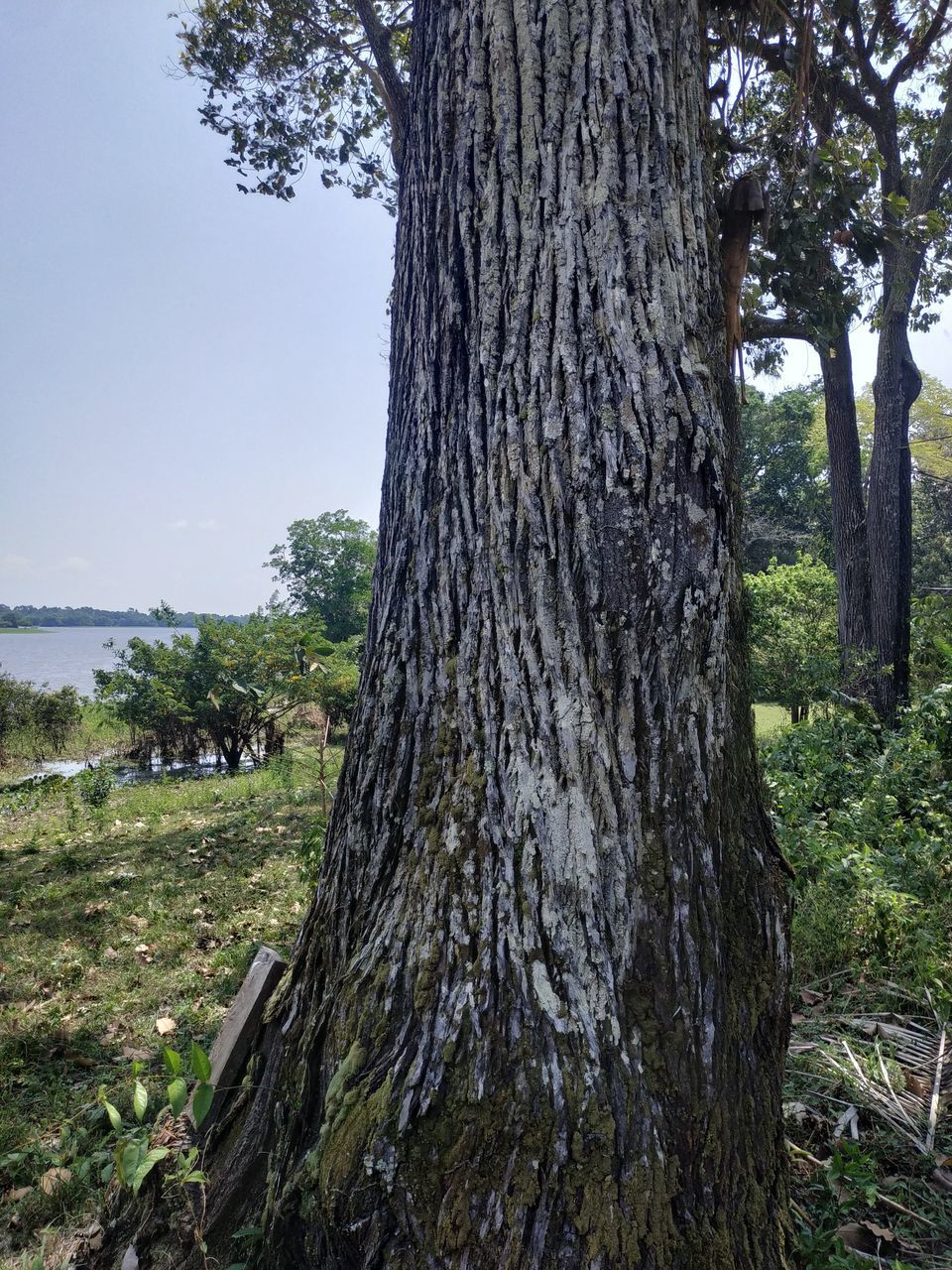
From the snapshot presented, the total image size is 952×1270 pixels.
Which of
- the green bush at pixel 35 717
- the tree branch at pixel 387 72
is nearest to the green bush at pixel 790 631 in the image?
the tree branch at pixel 387 72

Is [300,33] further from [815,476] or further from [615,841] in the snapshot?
[815,476]

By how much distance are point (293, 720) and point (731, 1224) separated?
459 inches

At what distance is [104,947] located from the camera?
13.1ft

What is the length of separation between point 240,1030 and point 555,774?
122 cm

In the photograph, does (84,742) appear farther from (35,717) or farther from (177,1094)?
(177,1094)

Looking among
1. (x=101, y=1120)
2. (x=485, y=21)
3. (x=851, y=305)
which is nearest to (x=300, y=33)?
(x=851, y=305)

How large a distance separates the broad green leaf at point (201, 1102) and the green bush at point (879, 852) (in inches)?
99.1

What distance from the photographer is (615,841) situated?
4.85ft

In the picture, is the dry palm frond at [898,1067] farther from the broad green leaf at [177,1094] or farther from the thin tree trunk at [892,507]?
the thin tree trunk at [892,507]

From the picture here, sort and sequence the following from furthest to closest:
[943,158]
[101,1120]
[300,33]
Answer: [943,158] → [300,33] → [101,1120]

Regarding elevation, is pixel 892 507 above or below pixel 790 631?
above

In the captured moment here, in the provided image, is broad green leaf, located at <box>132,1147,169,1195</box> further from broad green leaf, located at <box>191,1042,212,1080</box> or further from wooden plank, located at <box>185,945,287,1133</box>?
wooden plank, located at <box>185,945,287,1133</box>

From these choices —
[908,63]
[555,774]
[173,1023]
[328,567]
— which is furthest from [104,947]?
[328,567]

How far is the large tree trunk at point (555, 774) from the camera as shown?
141cm
